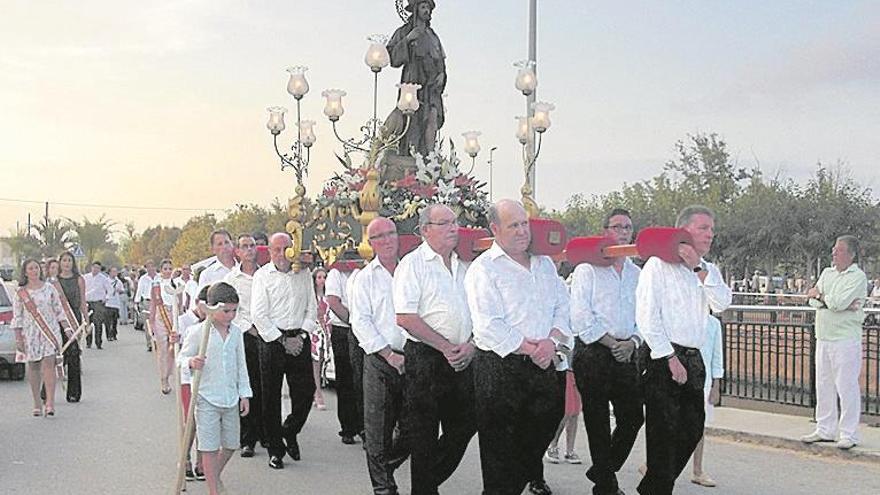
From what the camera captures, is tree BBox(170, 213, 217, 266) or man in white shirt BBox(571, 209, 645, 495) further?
tree BBox(170, 213, 217, 266)

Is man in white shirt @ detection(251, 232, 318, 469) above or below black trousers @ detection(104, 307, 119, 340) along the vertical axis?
above

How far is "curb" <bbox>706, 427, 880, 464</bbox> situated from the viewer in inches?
334

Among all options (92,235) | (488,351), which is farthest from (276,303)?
(92,235)

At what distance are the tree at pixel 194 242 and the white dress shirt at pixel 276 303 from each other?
3592 centimetres

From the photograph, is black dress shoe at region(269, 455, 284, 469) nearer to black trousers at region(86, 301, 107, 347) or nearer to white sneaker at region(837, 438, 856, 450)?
white sneaker at region(837, 438, 856, 450)

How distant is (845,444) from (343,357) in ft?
15.2

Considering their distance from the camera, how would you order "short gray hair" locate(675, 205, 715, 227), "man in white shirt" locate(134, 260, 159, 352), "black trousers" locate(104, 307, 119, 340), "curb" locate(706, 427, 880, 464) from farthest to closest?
"black trousers" locate(104, 307, 119, 340), "man in white shirt" locate(134, 260, 159, 352), "curb" locate(706, 427, 880, 464), "short gray hair" locate(675, 205, 715, 227)

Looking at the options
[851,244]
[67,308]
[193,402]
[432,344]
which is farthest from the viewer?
[67,308]

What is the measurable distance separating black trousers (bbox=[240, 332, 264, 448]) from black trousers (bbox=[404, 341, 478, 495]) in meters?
2.53

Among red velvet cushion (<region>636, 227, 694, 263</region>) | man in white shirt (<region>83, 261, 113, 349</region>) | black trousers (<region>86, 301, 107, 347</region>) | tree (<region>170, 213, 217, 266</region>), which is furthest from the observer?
tree (<region>170, 213, 217, 266</region>)

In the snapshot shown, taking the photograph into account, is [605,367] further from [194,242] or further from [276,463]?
[194,242]

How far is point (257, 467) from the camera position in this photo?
817 cm

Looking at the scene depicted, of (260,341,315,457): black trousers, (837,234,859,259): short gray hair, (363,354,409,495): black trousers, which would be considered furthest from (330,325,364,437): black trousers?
(837,234,859,259): short gray hair

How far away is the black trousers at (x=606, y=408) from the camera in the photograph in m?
6.87
